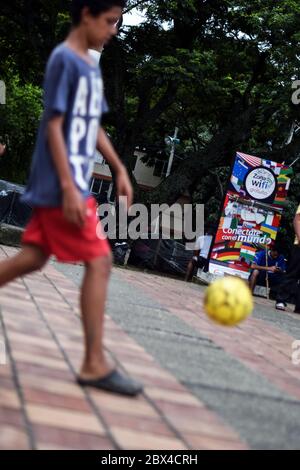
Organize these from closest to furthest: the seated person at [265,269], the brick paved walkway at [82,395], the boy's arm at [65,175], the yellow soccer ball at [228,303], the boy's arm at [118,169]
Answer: the brick paved walkway at [82,395], the boy's arm at [65,175], the boy's arm at [118,169], the yellow soccer ball at [228,303], the seated person at [265,269]

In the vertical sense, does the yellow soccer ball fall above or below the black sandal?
above

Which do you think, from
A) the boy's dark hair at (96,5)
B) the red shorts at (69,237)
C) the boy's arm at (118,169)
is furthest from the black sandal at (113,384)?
the boy's dark hair at (96,5)

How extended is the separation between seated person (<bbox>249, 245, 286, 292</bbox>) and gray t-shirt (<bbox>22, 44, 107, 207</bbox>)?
11.3 m

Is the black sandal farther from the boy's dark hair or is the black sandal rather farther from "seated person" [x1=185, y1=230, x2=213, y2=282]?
"seated person" [x1=185, y1=230, x2=213, y2=282]

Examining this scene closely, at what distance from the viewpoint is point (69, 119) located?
330 centimetres

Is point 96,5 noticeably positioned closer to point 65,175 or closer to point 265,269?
point 65,175

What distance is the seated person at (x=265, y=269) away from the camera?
1455 cm

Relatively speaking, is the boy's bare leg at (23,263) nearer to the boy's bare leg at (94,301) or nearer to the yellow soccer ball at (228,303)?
the boy's bare leg at (94,301)

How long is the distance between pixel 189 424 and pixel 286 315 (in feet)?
23.8

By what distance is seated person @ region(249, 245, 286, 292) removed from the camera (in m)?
14.6

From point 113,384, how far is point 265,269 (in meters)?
11.5

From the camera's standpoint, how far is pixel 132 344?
4.57m

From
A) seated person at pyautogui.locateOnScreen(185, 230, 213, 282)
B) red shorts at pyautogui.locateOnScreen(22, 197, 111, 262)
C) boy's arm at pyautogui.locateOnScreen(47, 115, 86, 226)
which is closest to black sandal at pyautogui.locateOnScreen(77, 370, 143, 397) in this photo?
red shorts at pyautogui.locateOnScreen(22, 197, 111, 262)

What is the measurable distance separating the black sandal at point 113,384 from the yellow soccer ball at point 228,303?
64 cm
